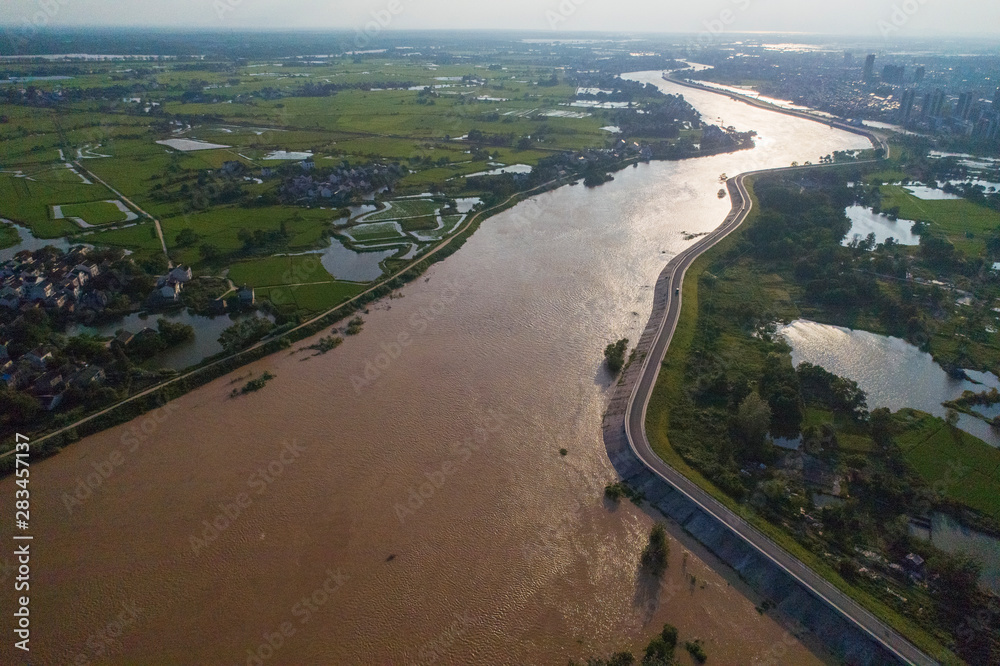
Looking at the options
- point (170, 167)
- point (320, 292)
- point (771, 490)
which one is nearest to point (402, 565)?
point (771, 490)

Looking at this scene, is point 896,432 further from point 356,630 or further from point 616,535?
point 356,630

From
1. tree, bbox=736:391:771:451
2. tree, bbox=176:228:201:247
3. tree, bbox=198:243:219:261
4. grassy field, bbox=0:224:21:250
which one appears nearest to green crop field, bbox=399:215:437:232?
tree, bbox=198:243:219:261

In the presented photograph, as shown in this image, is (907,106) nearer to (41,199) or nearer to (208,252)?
(208,252)

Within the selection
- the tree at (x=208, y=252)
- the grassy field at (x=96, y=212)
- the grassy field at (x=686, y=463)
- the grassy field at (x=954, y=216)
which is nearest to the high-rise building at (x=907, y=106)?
the grassy field at (x=954, y=216)

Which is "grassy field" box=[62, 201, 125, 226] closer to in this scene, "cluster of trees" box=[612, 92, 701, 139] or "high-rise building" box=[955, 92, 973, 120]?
"cluster of trees" box=[612, 92, 701, 139]

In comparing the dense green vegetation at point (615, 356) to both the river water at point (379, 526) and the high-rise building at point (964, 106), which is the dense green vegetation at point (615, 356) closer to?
the river water at point (379, 526)

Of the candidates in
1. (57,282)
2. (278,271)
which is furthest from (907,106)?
(57,282)
